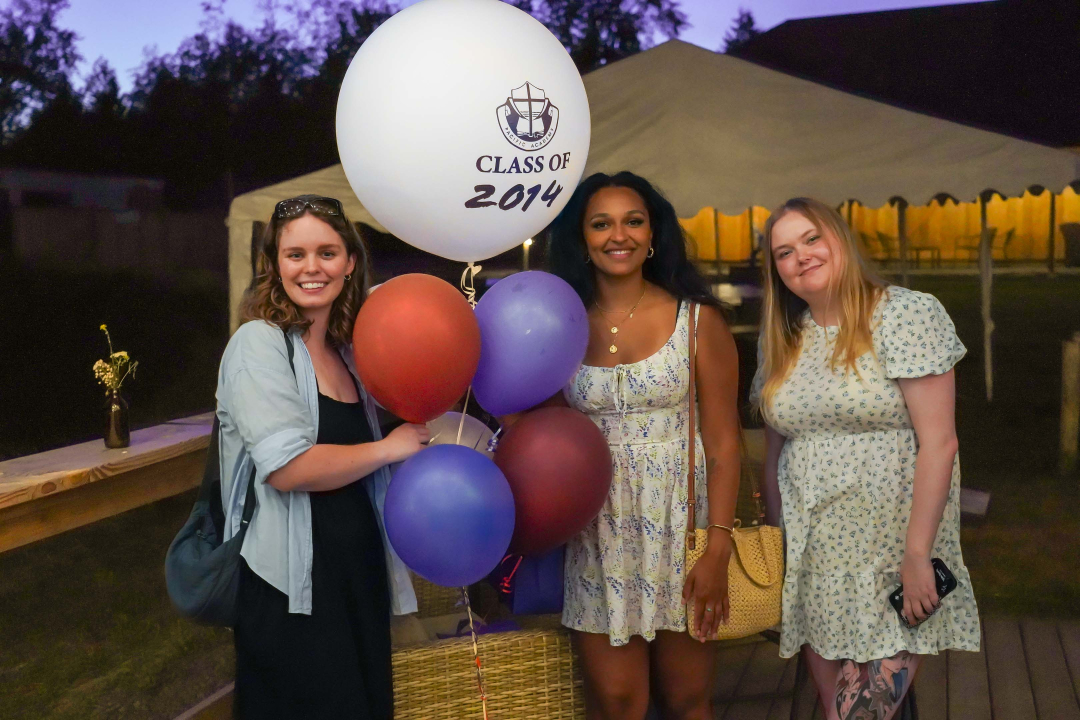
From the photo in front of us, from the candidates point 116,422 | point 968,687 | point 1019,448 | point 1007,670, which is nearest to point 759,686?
point 968,687

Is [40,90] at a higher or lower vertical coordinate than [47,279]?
higher

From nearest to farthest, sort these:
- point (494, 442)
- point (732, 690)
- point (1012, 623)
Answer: point (494, 442) → point (732, 690) → point (1012, 623)

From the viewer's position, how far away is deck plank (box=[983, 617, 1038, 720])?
8.72ft

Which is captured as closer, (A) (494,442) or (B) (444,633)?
(A) (494,442)

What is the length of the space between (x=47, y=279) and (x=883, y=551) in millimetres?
7658

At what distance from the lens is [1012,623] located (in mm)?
3348

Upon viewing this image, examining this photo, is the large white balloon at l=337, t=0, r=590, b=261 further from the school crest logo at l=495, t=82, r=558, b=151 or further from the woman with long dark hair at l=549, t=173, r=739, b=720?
the woman with long dark hair at l=549, t=173, r=739, b=720

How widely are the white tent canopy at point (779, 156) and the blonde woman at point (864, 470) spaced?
1790 millimetres

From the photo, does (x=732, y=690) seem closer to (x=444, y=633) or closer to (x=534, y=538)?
(x=444, y=633)

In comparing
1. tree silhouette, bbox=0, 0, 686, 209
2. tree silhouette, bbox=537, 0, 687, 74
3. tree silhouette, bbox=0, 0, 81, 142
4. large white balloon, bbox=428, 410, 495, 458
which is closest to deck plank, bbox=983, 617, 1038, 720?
large white balloon, bbox=428, 410, 495, 458

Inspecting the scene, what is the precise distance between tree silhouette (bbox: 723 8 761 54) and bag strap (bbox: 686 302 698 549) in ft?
33.2

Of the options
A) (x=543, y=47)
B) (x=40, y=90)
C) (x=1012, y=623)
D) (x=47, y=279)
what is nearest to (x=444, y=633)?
(x=543, y=47)

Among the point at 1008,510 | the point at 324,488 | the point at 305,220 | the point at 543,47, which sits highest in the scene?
Result: the point at 543,47

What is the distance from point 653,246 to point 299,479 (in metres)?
0.93
